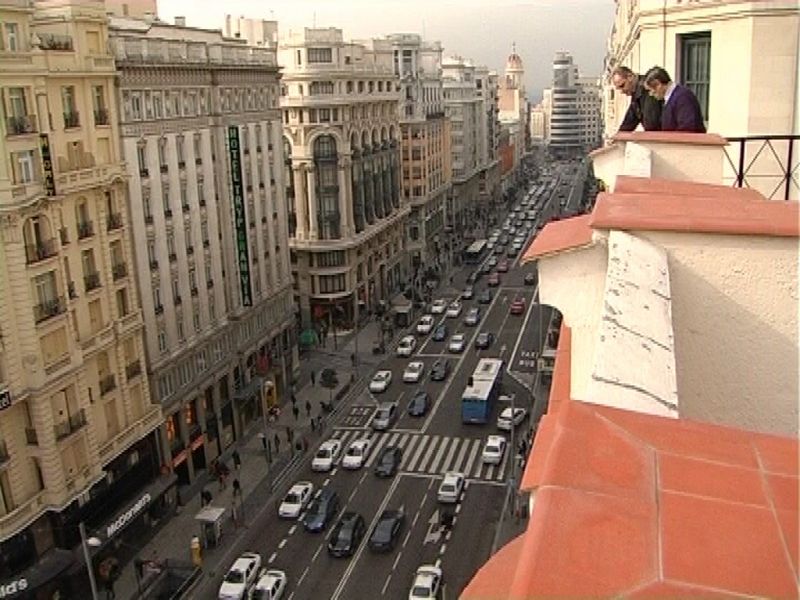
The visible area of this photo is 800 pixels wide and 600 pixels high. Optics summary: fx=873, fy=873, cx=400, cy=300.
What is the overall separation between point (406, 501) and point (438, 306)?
4474cm

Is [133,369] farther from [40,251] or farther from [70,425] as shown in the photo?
[40,251]

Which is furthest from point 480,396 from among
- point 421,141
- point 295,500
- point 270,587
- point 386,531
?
point 421,141

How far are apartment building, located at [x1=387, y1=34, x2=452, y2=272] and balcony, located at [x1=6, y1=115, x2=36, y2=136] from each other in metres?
69.2

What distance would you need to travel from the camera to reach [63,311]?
37.6 metres

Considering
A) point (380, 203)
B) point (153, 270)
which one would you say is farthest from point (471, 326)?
point (153, 270)

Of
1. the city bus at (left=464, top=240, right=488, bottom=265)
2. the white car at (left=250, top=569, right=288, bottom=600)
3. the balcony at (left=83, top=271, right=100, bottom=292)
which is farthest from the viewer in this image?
the city bus at (left=464, top=240, right=488, bottom=265)

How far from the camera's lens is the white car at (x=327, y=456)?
51062 millimetres

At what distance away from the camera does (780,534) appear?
12.0 ft

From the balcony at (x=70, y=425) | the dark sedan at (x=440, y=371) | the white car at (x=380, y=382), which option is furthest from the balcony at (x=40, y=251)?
the dark sedan at (x=440, y=371)

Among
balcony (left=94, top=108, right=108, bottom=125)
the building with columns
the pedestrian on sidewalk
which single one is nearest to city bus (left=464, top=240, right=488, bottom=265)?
the building with columns

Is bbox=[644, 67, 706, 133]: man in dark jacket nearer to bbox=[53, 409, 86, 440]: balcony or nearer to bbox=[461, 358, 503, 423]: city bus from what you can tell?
bbox=[53, 409, 86, 440]: balcony

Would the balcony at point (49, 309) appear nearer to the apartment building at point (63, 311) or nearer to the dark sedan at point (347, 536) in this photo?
the apartment building at point (63, 311)

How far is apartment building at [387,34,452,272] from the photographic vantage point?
106438mm

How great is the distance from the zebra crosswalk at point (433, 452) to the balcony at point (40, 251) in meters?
22.7
